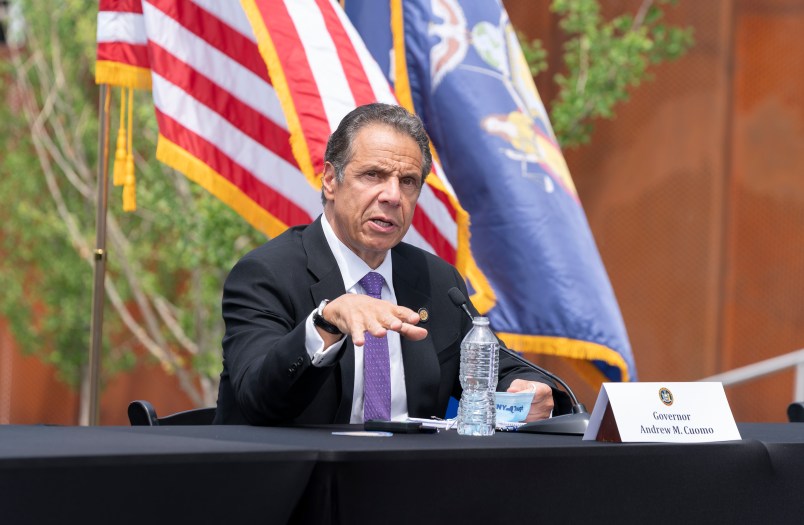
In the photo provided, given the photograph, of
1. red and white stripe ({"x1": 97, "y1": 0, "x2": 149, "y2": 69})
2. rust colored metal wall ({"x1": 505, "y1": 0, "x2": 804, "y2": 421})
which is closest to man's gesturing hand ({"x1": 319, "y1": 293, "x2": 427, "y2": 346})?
red and white stripe ({"x1": 97, "y1": 0, "x2": 149, "y2": 69})

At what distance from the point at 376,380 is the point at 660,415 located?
0.67 m

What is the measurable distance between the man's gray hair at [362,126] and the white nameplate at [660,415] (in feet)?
2.83

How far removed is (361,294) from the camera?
84.3 inches

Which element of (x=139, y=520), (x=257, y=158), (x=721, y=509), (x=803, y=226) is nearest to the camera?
(x=139, y=520)

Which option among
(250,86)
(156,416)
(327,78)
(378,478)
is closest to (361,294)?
(156,416)

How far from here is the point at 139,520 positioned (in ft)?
4.49

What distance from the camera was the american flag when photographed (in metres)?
3.35

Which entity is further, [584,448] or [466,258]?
[466,258]

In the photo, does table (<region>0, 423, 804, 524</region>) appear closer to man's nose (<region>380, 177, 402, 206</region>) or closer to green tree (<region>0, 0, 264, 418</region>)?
man's nose (<region>380, 177, 402, 206</region>)

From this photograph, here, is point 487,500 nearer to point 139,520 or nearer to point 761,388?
point 139,520

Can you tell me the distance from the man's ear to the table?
2.48 ft

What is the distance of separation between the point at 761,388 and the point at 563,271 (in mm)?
3838

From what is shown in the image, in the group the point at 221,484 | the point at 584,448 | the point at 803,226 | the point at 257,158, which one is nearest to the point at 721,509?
the point at 584,448

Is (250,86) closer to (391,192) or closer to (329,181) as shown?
(329,181)
